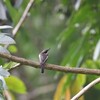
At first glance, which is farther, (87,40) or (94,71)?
(87,40)

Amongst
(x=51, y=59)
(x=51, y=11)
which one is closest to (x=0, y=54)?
(x=51, y=11)

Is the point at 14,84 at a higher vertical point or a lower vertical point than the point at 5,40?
lower

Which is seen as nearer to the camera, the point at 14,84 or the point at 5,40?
the point at 5,40

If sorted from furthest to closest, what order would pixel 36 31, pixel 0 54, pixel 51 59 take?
pixel 36 31 < pixel 51 59 < pixel 0 54

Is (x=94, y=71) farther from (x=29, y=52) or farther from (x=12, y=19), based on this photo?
(x=29, y=52)

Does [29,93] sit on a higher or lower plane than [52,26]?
lower

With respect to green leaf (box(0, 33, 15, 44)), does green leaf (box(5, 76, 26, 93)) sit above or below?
below

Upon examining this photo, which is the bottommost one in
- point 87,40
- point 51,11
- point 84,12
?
point 51,11

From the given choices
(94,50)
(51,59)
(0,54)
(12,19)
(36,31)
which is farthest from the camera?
(36,31)

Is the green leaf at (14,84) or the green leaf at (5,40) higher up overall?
the green leaf at (5,40)

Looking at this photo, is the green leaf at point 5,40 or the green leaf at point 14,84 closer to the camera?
the green leaf at point 5,40

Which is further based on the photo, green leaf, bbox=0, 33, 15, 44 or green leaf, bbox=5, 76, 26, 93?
green leaf, bbox=5, 76, 26, 93
